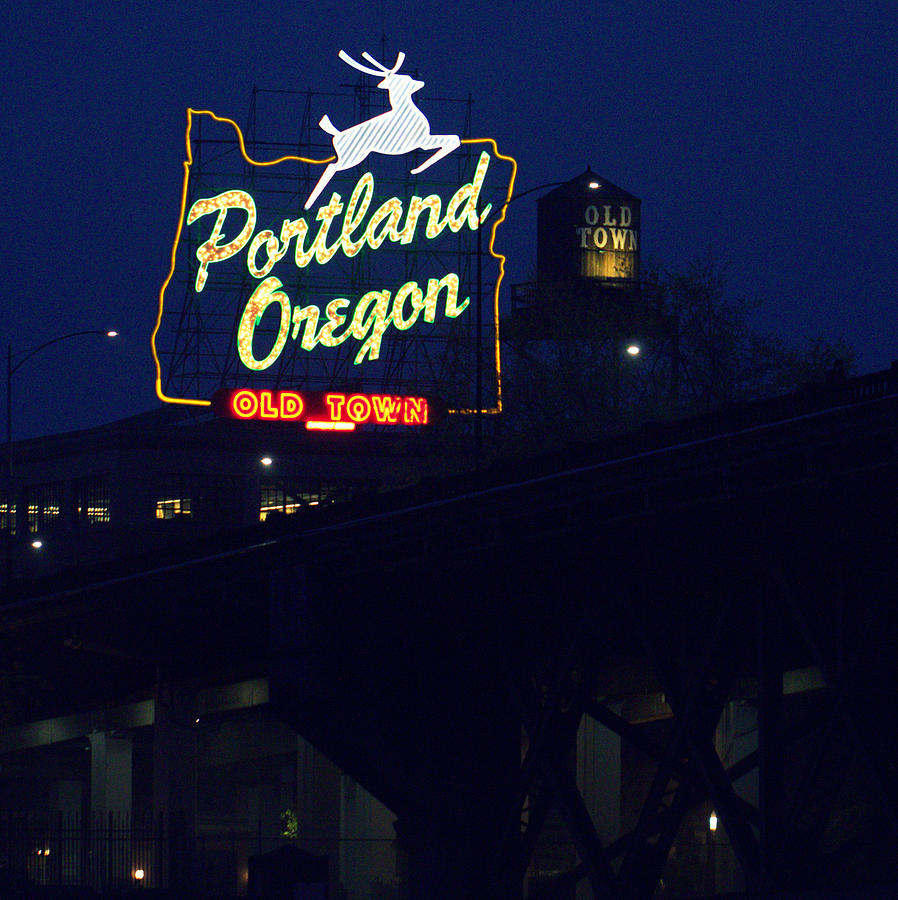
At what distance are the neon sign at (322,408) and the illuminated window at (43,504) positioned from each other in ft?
70.7

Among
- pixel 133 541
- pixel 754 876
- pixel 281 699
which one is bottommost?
pixel 754 876

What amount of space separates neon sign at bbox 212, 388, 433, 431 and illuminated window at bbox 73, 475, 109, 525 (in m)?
16.8

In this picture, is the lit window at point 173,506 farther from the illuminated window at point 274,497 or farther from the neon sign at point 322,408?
the neon sign at point 322,408

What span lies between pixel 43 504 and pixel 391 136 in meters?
28.7

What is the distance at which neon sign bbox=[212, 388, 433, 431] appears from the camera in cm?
7325

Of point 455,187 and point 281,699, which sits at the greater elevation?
point 455,187

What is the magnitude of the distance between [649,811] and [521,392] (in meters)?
44.9

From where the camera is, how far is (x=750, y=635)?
3716 centimetres

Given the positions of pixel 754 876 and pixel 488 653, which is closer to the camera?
pixel 754 876

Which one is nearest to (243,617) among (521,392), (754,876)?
(754,876)

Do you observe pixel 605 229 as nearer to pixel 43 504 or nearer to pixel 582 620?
pixel 43 504

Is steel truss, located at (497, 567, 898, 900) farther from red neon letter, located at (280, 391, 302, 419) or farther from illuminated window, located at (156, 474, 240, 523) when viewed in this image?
illuminated window, located at (156, 474, 240, 523)

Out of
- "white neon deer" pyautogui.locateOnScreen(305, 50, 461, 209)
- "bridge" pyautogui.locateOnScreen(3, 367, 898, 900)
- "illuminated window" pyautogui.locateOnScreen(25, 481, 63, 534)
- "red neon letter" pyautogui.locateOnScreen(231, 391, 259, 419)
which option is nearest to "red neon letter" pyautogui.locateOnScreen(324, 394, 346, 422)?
"red neon letter" pyautogui.locateOnScreen(231, 391, 259, 419)

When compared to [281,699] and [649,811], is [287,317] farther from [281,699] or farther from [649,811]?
[649,811]
